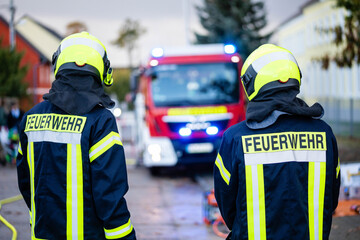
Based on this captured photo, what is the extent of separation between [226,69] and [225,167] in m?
9.77

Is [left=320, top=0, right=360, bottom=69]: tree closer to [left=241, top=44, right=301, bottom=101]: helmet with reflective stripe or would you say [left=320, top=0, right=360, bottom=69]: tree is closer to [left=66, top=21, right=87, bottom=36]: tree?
[left=241, top=44, right=301, bottom=101]: helmet with reflective stripe

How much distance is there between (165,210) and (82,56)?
6.10 m

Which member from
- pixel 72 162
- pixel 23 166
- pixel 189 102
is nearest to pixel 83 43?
pixel 72 162

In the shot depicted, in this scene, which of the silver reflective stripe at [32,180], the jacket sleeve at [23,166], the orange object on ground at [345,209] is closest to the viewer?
the silver reflective stripe at [32,180]

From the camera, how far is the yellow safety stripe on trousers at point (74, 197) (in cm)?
295

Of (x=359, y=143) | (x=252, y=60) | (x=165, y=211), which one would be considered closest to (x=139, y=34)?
(x=359, y=143)

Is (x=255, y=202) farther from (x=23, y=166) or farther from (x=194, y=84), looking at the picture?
(x=194, y=84)

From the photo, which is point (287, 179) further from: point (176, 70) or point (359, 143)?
point (359, 143)

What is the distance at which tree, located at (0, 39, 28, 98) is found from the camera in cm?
2797

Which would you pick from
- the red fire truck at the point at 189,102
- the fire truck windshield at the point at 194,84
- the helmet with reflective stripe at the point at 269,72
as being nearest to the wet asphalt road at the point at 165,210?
the red fire truck at the point at 189,102

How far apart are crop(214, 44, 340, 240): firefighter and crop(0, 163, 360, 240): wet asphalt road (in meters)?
3.12

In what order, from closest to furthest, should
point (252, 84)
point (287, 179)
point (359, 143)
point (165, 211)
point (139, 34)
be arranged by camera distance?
point (287, 179)
point (252, 84)
point (165, 211)
point (359, 143)
point (139, 34)

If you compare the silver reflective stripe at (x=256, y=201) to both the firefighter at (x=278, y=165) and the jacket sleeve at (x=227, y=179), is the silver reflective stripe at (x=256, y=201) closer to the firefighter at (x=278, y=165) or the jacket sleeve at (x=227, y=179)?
the firefighter at (x=278, y=165)

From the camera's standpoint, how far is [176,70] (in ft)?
40.8
